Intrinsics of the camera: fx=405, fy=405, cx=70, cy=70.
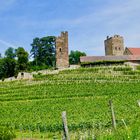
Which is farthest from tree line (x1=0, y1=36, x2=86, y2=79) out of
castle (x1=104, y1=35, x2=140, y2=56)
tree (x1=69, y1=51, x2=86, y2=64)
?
castle (x1=104, y1=35, x2=140, y2=56)

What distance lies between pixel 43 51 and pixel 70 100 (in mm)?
71663

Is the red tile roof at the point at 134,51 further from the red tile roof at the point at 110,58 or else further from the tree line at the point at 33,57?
the tree line at the point at 33,57

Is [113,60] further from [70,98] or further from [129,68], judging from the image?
[70,98]

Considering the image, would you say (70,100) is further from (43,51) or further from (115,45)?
(43,51)

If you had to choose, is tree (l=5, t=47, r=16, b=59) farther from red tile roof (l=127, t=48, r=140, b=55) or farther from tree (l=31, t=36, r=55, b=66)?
red tile roof (l=127, t=48, r=140, b=55)

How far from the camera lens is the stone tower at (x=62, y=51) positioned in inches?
3848

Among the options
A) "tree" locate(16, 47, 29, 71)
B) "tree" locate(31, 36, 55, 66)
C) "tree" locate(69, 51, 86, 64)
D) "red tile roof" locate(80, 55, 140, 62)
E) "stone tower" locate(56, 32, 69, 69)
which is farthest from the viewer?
"tree" locate(69, 51, 86, 64)

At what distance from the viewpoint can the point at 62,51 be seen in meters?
100

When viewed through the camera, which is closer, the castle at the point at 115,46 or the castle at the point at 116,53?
the castle at the point at 116,53

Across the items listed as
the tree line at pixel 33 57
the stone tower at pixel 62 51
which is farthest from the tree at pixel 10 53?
the stone tower at pixel 62 51

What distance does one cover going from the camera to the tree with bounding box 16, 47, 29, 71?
106 m

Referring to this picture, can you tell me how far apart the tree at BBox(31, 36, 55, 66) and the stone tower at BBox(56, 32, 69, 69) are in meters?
19.5

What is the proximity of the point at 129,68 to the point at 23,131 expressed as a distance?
190 feet

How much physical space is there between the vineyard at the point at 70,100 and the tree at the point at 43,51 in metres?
33.9
